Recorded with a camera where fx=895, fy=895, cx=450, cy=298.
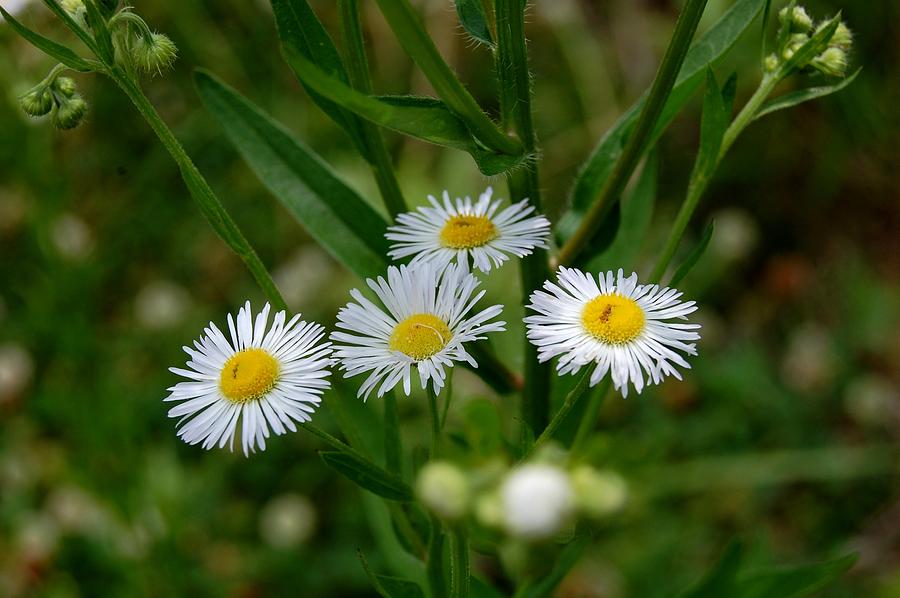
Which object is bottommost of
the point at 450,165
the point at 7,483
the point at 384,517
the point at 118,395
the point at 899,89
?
the point at 384,517

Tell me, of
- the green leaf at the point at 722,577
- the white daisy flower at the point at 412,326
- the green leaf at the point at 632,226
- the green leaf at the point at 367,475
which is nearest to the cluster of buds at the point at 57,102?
the white daisy flower at the point at 412,326

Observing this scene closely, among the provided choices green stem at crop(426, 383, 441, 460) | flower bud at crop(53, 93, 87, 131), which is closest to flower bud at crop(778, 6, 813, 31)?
green stem at crop(426, 383, 441, 460)

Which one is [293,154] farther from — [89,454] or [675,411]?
[675,411]

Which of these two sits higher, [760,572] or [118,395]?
[118,395]

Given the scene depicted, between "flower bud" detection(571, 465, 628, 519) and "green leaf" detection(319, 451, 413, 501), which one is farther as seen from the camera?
"green leaf" detection(319, 451, 413, 501)

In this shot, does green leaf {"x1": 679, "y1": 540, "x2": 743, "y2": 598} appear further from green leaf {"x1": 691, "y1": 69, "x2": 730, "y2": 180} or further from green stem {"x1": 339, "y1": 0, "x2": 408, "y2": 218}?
green stem {"x1": 339, "y1": 0, "x2": 408, "y2": 218}

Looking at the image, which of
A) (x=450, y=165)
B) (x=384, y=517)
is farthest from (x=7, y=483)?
(x=450, y=165)

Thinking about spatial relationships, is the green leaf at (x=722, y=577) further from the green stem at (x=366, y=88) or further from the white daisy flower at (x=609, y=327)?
the green stem at (x=366, y=88)
